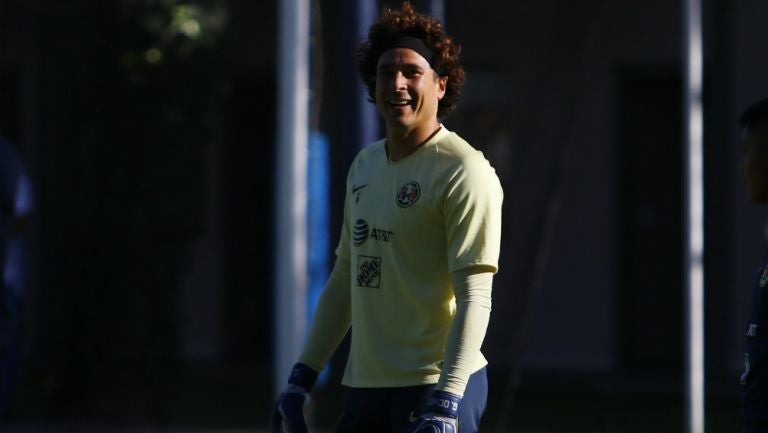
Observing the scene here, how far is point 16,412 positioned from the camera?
984 cm

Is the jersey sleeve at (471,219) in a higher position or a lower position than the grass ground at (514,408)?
higher

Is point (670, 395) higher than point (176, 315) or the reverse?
the reverse

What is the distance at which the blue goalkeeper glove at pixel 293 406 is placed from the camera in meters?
4.02

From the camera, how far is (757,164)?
143 inches

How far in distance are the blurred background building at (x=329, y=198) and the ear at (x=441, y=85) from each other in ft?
12.2

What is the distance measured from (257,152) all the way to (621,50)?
3.23 m

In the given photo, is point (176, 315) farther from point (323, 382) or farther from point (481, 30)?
point (481, 30)

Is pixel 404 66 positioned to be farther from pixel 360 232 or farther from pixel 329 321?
pixel 329 321

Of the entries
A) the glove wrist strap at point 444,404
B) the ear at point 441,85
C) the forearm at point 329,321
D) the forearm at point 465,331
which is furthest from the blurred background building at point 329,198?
the glove wrist strap at point 444,404

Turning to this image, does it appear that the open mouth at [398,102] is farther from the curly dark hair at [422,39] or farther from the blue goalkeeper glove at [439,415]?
the blue goalkeeper glove at [439,415]

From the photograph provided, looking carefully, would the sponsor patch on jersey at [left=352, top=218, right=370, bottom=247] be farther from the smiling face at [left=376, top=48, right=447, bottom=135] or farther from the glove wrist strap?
the glove wrist strap

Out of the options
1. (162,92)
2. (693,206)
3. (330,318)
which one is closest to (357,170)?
(330,318)

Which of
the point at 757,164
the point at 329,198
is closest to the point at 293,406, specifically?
the point at 757,164

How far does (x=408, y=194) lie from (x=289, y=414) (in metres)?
0.72
